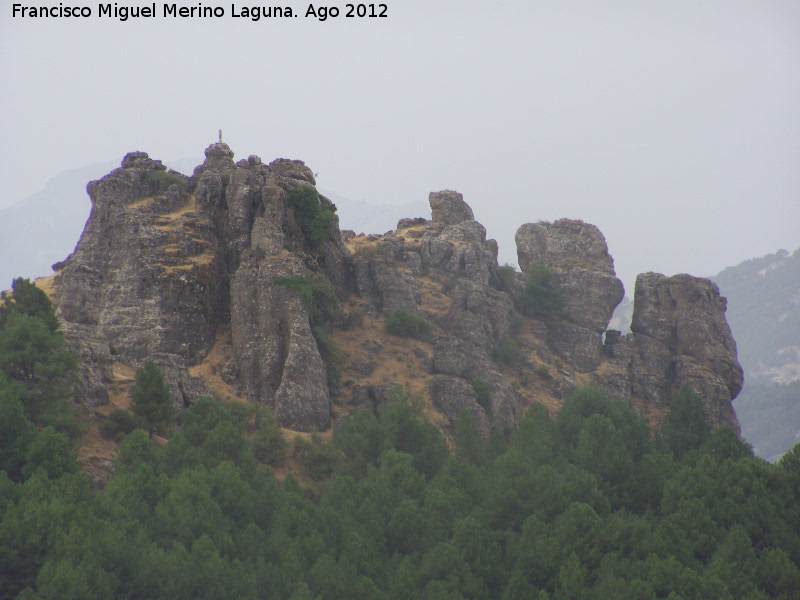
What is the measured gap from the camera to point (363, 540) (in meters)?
33.1

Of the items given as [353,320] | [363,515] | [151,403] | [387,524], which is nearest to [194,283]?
[353,320]

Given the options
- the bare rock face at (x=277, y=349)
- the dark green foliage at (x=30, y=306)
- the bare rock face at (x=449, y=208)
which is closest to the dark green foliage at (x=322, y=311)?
the bare rock face at (x=277, y=349)

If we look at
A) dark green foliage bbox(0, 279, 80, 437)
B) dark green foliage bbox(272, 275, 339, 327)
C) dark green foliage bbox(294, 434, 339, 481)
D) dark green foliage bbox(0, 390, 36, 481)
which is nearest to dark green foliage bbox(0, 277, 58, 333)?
dark green foliage bbox(0, 279, 80, 437)

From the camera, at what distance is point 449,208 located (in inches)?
3305

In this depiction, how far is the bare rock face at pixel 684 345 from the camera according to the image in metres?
69.2

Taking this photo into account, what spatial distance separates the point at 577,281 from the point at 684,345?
11.6 metres

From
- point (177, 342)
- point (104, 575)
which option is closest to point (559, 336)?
point (177, 342)

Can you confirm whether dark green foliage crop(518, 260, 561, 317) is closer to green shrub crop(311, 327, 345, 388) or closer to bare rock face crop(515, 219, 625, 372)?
bare rock face crop(515, 219, 625, 372)

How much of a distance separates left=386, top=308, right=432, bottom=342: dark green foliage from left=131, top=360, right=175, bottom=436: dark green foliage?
24.9 m

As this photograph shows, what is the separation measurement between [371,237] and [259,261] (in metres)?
24.0

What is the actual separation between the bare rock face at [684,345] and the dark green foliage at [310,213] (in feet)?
102

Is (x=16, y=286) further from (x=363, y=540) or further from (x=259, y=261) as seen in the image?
(x=363, y=540)

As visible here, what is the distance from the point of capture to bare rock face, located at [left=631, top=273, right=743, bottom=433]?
6925 cm

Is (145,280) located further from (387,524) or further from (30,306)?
(387,524)
